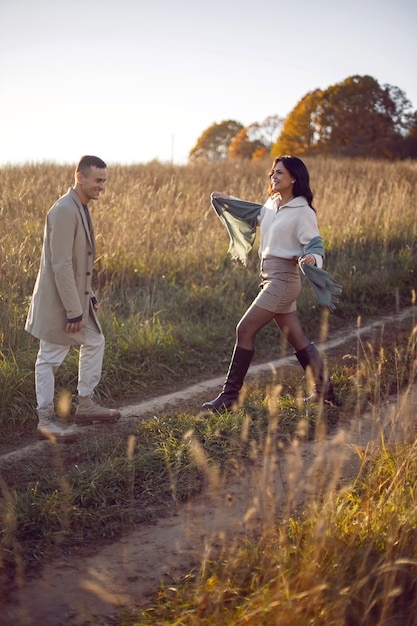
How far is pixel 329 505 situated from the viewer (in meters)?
3.09

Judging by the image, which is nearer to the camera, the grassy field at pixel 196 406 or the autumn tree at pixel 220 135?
the grassy field at pixel 196 406

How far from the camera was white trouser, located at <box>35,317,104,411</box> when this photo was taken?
4934 mm

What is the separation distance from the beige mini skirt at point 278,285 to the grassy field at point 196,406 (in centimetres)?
71

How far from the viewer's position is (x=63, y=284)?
4.76m

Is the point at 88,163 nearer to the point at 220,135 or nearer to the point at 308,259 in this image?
the point at 308,259

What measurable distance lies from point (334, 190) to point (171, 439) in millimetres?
10632

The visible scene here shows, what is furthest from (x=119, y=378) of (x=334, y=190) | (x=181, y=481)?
(x=334, y=190)

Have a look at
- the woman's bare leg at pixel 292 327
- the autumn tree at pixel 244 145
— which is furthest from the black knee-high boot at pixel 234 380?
the autumn tree at pixel 244 145

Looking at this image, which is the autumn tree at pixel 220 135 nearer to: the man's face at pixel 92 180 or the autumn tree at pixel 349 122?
the autumn tree at pixel 349 122

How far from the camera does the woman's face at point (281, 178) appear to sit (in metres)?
4.95

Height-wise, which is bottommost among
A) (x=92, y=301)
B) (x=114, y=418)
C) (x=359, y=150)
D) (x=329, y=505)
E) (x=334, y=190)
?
(x=114, y=418)

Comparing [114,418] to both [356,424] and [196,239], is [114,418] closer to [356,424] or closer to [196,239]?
[356,424]

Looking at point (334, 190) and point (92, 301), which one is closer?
point (92, 301)

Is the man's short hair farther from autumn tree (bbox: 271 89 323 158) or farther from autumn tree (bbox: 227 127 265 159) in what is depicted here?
autumn tree (bbox: 227 127 265 159)
